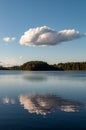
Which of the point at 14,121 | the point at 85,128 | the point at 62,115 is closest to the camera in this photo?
the point at 85,128

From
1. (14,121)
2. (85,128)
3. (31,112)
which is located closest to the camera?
(85,128)

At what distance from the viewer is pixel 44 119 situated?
26.3 m

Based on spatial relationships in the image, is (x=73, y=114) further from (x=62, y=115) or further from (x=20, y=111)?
(x=20, y=111)

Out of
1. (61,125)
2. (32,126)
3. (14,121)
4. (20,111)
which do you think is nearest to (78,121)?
(61,125)

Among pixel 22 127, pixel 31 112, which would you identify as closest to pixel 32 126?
pixel 22 127

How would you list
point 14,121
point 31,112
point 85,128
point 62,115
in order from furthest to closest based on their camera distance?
point 31,112, point 62,115, point 14,121, point 85,128

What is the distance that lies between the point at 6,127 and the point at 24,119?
3685mm

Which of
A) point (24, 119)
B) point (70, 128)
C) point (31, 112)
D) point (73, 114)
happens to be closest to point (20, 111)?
point (31, 112)

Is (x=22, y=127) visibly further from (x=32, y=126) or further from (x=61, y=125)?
(x=61, y=125)

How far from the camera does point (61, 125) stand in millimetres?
23766

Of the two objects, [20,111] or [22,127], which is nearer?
[22,127]

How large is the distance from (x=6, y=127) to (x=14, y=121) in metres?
2.48

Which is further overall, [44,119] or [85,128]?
Result: [44,119]

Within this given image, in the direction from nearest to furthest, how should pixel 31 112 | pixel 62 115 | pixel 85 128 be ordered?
1. pixel 85 128
2. pixel 62 115
3. pixel 31 112
